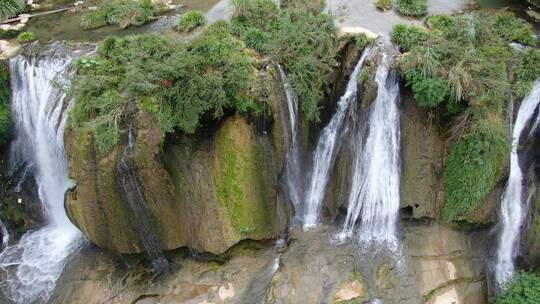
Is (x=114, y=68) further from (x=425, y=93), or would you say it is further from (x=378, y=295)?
(x=378, y=295)

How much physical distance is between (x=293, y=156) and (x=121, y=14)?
6217mm

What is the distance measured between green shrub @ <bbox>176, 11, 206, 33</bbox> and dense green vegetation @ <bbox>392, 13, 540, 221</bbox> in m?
5.01

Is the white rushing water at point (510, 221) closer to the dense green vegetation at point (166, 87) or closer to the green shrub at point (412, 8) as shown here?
the green shrub at point (412, 8)

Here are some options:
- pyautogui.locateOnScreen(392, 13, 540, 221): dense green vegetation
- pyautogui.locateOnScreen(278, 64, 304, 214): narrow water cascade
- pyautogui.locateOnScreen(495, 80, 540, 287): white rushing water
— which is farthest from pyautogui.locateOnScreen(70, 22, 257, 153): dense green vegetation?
Answer: pyautogui.locateOnScreen(495, 80, 540, 287): white rushing water

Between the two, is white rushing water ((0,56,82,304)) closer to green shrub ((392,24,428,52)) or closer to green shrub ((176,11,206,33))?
green shrub ((176,11,206,33))

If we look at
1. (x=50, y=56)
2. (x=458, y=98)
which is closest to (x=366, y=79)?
(x=458, y=98)

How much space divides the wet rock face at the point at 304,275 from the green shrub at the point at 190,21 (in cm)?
562

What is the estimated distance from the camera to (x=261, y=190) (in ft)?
33.7

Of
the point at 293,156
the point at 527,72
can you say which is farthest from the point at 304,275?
the point at 527,72

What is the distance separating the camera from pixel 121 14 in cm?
1259

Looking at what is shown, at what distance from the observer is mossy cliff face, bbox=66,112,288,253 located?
30.8ft

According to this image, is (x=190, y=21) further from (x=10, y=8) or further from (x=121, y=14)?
(x=10, y=8)

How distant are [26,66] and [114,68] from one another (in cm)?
289

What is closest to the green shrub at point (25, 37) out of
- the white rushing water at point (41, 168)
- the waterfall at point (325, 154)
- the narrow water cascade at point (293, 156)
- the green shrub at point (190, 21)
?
the white rushing water at point (41, 168)
